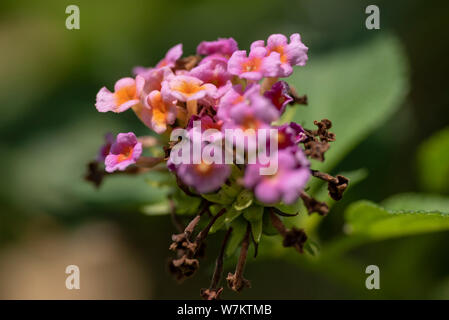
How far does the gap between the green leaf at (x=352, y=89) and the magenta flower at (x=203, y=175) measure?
773 mm

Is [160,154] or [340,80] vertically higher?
[340,80]

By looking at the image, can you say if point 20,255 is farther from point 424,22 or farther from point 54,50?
point 424,22

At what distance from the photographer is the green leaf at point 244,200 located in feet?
5.32

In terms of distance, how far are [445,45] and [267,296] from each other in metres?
1.96

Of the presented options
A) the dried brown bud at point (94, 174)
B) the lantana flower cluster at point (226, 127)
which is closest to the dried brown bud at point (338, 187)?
the lantana flower cluster at point (226, 127)

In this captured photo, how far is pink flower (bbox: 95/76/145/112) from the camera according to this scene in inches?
68.8

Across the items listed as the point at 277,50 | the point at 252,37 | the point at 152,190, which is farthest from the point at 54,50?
the point at 277,50

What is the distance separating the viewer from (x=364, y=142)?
276 centimetres

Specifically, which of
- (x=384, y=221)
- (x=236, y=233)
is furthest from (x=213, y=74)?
(x=384, y=221)

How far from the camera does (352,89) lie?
256cm

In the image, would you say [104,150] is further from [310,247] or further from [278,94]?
[310,247]

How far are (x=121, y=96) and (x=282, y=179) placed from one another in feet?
2.37

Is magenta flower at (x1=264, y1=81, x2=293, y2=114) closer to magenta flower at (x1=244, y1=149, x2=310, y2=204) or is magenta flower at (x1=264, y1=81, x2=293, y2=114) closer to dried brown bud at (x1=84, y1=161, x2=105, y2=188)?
magenta flower at (x1=244, y1=149, x2=310, y2=204)

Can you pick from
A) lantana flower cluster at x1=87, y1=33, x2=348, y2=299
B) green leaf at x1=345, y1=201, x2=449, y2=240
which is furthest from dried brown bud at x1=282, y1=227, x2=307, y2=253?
green leaf at x1=345, y1=201, x2=449, y2=240
